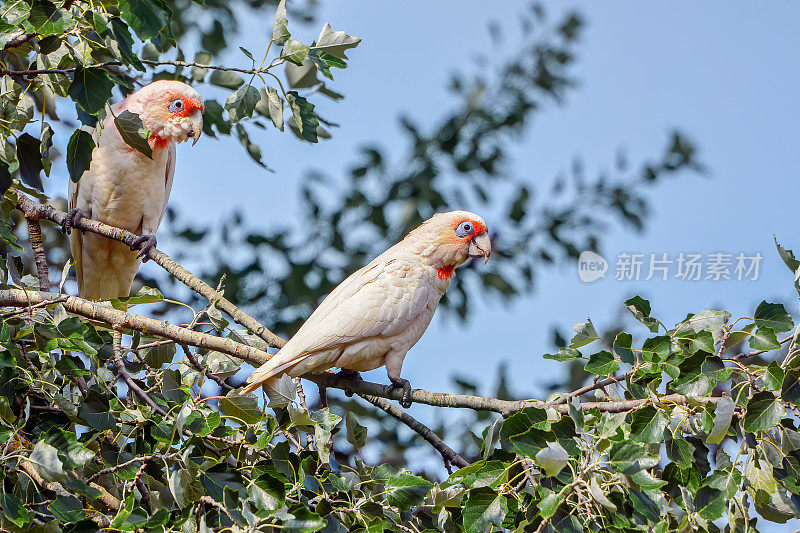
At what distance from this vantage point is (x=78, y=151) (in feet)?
8.45

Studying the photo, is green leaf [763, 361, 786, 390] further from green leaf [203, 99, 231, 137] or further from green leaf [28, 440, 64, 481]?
green leaf [203, 99, 231, 137]

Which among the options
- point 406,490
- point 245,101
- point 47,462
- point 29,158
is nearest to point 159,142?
point 29,158

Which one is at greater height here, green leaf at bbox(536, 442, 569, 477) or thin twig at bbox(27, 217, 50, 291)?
thin twig at bbox(27, 217, 50, 291)

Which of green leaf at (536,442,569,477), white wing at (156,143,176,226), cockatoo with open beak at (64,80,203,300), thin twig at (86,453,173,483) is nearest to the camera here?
green leaf at (536,442,569,477)

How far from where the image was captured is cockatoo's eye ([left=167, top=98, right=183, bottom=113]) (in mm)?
4305

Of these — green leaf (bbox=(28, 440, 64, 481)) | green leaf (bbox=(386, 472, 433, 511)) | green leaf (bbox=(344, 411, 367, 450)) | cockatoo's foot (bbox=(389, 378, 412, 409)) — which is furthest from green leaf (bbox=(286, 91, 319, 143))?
green leaf (bbox=(28, 440, 64, 481))

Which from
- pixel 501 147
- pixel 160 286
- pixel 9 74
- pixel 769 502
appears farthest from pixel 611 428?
pixel 501 147

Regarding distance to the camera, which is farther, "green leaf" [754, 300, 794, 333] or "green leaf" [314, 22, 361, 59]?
"green leaf" [314, 22, 361, 59]

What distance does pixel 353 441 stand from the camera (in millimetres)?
2643

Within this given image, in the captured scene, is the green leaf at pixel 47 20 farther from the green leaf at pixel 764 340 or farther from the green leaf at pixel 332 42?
the green leaf at pixel 764 340

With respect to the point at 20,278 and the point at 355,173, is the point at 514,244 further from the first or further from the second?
the point at 20,278

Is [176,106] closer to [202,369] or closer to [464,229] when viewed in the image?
[464,229]

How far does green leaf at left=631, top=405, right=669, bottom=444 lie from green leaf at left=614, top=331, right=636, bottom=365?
0.22m

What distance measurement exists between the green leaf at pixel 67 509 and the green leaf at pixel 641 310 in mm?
1701
